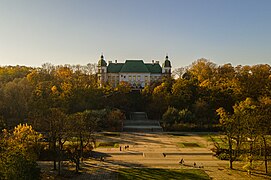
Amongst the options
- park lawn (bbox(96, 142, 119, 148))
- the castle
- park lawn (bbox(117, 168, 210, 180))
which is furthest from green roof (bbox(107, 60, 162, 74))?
park lawn (bbox(117, 168, 210, 180))

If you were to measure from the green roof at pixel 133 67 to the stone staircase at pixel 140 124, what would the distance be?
21670 mm

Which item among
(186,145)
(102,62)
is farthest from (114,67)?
(186,145)

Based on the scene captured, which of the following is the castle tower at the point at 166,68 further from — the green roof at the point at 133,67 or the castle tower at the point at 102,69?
the castle tower at the point at 102,69

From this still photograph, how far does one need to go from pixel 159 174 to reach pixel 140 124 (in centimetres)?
2556

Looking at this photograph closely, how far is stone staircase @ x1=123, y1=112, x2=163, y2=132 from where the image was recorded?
4341 centimetres

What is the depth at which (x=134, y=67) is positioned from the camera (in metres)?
75.4

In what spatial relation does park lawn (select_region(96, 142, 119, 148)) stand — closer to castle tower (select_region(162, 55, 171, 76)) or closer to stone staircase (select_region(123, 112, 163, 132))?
stone staircase (select_region(123, 112, 163, 132))

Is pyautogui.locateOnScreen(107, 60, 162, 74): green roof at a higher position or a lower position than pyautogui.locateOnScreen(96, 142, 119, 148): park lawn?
higher

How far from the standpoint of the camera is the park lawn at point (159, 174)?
21.4 m

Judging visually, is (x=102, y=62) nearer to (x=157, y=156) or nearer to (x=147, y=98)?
(x=147, y=98)

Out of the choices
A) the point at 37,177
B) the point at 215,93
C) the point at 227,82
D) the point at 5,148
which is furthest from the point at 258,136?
the point at 227,82

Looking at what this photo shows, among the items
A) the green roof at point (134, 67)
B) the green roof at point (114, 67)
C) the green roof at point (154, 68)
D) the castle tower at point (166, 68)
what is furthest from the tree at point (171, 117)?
the green roof at point (114, 67)

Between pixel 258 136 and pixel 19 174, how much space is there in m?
17.0

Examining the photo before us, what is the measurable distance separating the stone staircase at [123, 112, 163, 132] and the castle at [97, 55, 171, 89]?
20816mm
